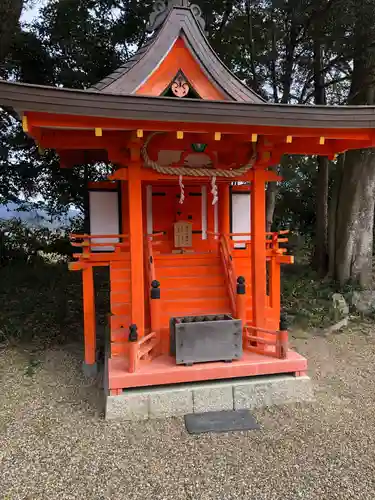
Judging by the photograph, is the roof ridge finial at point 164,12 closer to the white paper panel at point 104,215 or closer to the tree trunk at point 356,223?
the white paper panel at point 104,215

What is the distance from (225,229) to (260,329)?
7.43ft

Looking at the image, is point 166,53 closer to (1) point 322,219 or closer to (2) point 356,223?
(2) point 356,223

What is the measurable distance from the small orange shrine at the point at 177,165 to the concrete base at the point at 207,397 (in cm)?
13

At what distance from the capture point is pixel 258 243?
5008 mm

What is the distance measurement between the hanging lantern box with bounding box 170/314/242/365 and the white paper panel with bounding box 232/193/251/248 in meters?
2.38

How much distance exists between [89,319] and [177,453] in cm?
244

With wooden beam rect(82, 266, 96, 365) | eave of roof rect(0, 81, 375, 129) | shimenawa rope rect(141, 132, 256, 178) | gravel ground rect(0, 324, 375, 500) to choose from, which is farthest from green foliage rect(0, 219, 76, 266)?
eave of roof rect(0, 81, 375, 129)

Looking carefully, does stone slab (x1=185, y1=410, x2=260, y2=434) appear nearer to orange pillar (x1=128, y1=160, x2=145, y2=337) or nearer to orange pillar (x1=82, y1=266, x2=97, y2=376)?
orange pillar (x1=128, y1=160, x2=145, y2=337)

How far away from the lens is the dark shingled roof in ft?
15.8

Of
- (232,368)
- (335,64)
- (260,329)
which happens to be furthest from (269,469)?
(335,64)

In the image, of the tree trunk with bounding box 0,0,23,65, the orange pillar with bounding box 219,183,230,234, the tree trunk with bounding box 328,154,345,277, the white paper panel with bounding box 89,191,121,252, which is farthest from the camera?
the tree trunk with bounding box 328,154,345,277

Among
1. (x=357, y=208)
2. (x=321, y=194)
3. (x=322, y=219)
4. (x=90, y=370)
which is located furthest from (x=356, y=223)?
(x=90, y=370)

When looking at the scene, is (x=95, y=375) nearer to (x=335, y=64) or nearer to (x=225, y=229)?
(x=225, y=229)

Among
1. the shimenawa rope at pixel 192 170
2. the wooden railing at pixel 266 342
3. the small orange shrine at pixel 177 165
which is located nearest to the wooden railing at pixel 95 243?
the small orange shrine at pixel 177 165
